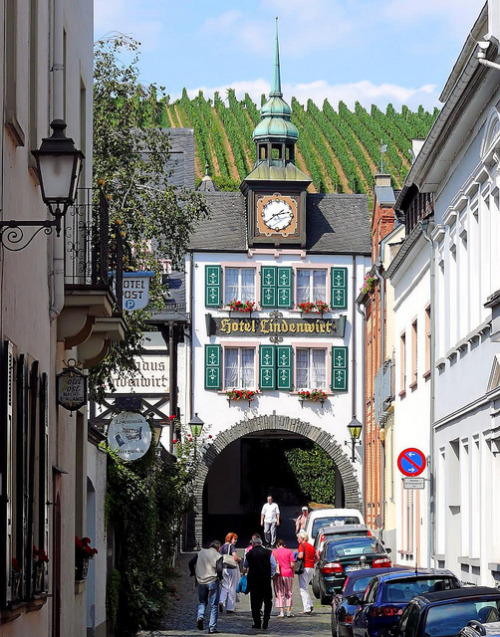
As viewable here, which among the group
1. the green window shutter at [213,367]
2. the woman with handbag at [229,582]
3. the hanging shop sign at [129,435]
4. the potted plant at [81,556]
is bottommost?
the woman with handbag at [229,582]

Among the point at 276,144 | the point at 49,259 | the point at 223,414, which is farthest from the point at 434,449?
the point at 276,144

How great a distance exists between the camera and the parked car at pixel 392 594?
699 inches

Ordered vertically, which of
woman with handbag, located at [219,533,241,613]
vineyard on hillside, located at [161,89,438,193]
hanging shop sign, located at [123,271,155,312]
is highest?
vineyard on hillside, located at [161,89,438,193]

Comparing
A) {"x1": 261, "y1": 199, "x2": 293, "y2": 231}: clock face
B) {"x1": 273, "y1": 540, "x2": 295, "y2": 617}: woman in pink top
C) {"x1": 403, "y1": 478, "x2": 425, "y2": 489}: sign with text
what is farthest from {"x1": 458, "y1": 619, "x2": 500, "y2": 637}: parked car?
{"x1": 261, "y1": 199, "x2": 293, "y2": 231}: clock face

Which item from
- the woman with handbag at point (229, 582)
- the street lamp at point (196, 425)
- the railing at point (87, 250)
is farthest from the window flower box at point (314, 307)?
the railing at point (87, 250)

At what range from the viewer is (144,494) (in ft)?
75.5

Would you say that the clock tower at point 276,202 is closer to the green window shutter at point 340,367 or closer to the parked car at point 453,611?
the green window shutter at point 340,367

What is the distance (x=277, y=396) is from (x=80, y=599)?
35021mm

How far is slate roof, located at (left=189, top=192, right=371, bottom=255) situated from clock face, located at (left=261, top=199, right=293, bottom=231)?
94 cm

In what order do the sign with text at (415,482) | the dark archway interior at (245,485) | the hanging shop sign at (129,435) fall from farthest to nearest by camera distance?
1. the dark archway interior at (245,485)
2. the sign with text at (415,482)
3. the hanging shop sign at (129,435)

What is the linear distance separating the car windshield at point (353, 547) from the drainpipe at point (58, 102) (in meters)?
16.6

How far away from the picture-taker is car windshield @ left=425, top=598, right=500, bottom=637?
13.0 m

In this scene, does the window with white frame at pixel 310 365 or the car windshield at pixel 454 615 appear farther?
the window with white frame at pixel 310 365

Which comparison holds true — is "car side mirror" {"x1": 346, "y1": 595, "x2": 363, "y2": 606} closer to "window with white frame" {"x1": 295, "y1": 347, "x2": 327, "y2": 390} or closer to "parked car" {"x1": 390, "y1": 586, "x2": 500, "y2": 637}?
"parked car" {"x1": 390, "y1": 586, "x2": 500, "y2": 637}
